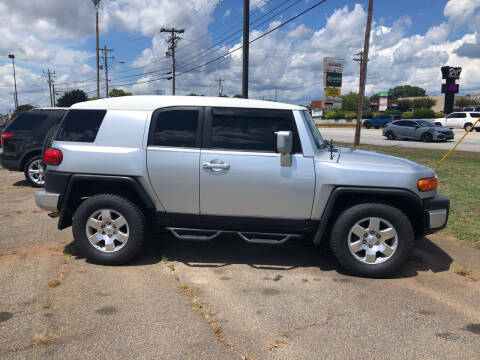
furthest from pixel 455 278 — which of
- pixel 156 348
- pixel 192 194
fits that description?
pixel 156 348

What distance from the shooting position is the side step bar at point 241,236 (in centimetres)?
419

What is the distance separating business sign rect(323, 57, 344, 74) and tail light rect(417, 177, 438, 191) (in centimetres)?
2685

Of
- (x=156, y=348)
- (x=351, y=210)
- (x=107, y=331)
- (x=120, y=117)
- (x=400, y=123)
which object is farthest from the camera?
(x=400, y=123)

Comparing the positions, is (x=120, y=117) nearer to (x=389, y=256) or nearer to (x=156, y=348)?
(x=156, y=348)

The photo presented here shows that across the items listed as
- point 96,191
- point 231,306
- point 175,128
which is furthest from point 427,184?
point 96,191

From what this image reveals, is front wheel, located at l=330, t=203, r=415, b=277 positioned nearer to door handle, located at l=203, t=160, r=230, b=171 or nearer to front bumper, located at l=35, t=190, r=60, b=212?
door handle, located at l=203, t=160, r=230, b=171

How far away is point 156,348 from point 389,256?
2568mm

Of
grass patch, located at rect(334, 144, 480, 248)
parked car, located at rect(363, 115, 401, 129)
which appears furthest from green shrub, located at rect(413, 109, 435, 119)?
grass patch, located at rect(334, 144, 480, 248)

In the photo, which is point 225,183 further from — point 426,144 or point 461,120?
point 461,120

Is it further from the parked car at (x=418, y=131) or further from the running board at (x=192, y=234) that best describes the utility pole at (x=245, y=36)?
the parked car at (x=418, y=131)

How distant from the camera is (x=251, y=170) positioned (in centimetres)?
407

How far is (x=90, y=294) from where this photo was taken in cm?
366

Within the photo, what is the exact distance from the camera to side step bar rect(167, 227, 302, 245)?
4.19m

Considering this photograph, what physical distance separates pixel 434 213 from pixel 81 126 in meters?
3.98
